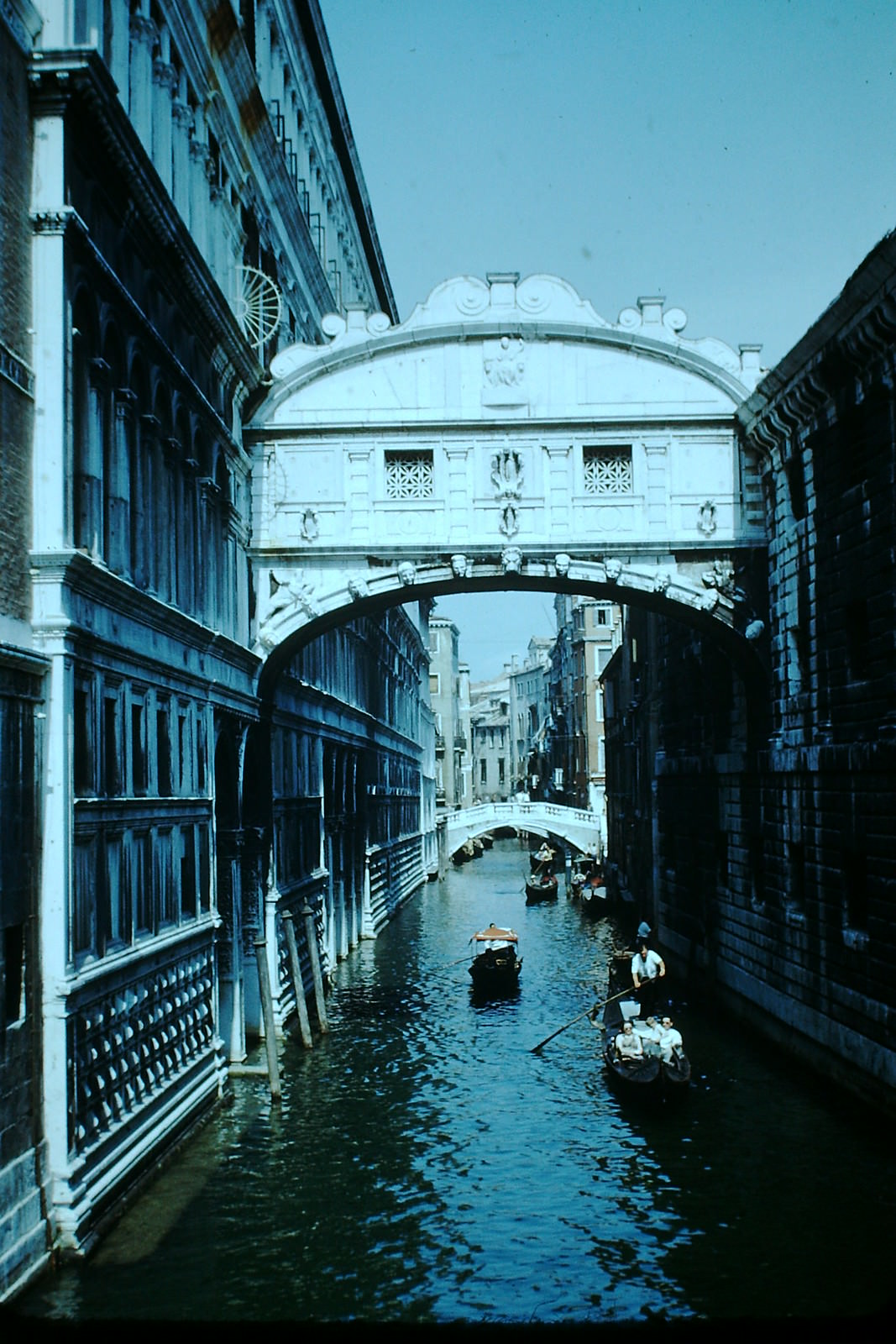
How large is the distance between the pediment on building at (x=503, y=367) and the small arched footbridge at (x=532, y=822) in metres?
35.4

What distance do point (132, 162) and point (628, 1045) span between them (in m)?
12.0

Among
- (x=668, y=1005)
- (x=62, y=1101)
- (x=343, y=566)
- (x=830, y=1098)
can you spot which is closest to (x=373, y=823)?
(x=668, y=1005)

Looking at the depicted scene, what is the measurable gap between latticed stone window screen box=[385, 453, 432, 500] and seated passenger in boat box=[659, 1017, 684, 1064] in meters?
8.21

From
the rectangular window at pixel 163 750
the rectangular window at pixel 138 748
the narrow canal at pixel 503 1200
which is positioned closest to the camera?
the narrow canal at pixel 503 1200

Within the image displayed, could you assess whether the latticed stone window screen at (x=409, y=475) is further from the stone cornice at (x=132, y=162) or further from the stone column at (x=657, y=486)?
the stone cornice at (x=132, y=162)

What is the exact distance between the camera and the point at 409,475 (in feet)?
67.2

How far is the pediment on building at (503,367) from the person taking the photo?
20266 mm

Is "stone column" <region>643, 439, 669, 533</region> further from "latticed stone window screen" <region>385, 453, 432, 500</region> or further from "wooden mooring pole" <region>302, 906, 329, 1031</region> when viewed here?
Result: "wooden mooring pole" <region>302, 906, 329, 1031</region>

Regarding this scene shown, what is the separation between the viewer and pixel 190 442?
1673 cm

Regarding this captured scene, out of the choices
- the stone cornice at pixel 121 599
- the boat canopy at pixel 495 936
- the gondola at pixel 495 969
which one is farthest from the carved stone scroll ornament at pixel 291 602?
the boat canopy at pixel 495 936

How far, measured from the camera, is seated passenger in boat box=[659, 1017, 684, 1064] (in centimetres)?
1752

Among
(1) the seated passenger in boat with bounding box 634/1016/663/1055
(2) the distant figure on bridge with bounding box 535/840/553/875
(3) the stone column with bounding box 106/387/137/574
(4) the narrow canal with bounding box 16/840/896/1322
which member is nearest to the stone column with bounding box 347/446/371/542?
(3) the stone column with bounding box 106/387/137/574

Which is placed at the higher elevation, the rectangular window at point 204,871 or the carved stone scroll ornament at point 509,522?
the carved stone scroll ornament at point 509,522

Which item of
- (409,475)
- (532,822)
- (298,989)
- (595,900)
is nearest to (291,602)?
(409,475)
